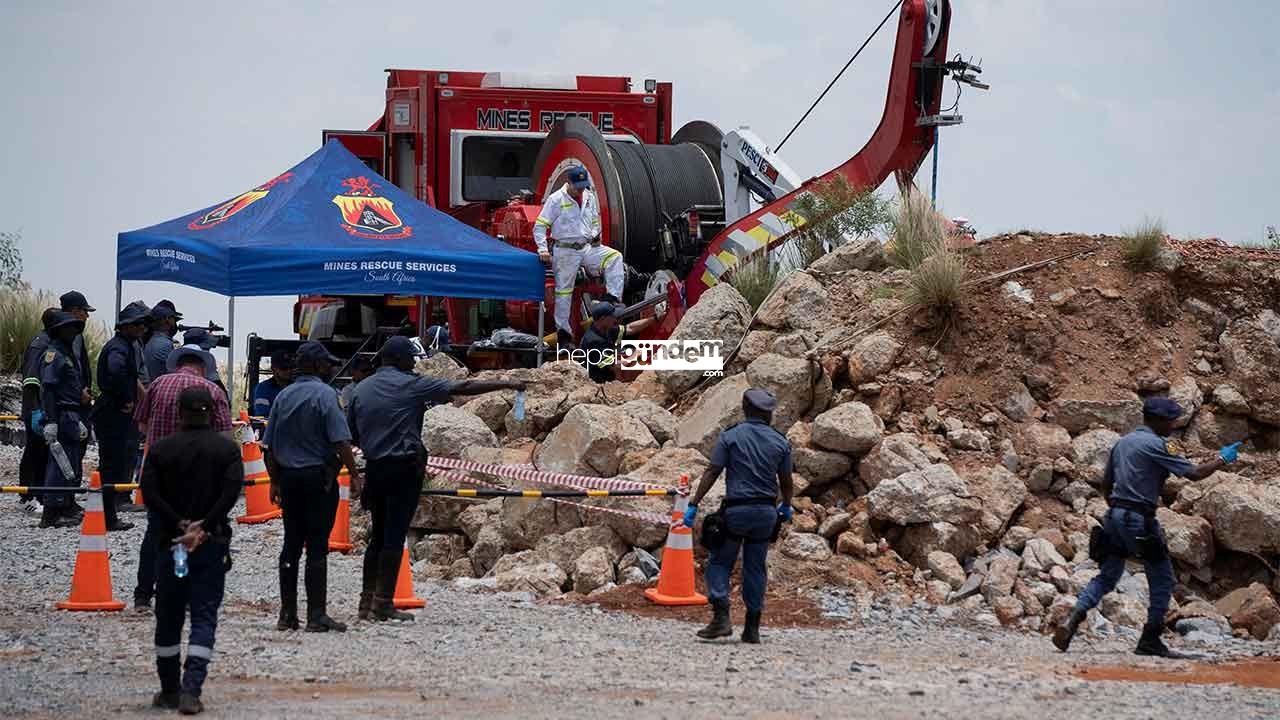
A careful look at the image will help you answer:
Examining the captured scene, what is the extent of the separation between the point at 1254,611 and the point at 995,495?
205 centimetres

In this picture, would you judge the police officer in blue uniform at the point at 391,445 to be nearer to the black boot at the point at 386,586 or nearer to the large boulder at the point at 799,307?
the black boot at the point at 386,586

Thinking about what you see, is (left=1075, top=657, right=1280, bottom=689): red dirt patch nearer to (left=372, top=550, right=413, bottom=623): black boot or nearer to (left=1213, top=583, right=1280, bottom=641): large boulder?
(left=1213, top=583, right=1280, bottom=641): large boulder

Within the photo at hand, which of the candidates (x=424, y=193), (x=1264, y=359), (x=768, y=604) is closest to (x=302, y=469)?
(x=768, y=604)

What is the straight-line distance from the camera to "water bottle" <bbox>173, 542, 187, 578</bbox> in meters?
7.93

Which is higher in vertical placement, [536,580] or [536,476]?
[536,476]

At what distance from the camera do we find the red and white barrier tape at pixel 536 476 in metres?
12.9

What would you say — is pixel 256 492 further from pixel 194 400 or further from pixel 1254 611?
pixel 1254 611

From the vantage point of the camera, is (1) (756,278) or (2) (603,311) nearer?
(1) (756,278)

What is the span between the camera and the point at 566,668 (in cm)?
924

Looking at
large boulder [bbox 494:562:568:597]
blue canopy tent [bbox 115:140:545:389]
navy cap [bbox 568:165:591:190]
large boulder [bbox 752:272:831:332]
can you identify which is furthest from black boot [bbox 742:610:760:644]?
blue canopy tent [bbox 115:140:545:389]

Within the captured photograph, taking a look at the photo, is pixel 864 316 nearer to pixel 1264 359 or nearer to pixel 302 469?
pixel 1264 359

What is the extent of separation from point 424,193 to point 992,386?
1003cm

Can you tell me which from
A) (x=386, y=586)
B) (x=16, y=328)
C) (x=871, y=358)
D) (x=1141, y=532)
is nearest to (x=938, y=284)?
(x=871, y=358)

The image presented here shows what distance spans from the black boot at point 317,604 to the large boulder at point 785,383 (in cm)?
479
